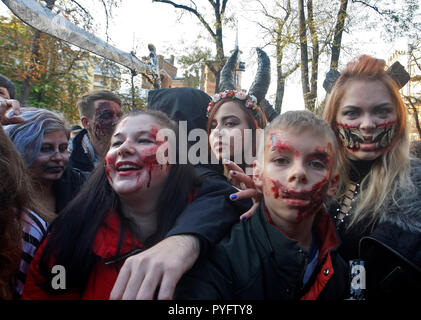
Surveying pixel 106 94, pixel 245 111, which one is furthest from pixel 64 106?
pixel 245 111

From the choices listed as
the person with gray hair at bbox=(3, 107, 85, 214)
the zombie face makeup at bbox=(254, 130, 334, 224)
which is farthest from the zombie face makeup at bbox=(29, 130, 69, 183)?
the zombie face makeup at bbox=(254, 130, 334, 224)

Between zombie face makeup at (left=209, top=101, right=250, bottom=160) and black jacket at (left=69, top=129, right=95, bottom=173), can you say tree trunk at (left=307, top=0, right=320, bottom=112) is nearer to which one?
zombie face makeup at (left=209, top=101, right=250, bottom=160)

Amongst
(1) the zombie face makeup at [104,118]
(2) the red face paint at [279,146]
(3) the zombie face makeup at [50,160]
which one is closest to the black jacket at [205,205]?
(2) the red face paint at [279,146]

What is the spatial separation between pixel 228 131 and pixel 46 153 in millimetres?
1425

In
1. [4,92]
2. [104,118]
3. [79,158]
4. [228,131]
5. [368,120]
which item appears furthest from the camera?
[104,118]

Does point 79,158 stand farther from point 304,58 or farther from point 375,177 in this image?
point 304,58

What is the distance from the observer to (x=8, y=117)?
6.40 ft

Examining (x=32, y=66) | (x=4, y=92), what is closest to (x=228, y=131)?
(x=4, y=92)

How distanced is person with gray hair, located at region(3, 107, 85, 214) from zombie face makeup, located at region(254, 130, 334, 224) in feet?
5.46

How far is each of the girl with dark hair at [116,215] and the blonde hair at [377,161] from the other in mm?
956

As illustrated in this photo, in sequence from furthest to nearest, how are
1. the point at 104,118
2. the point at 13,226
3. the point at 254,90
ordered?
the point at 104,118
the point at 254,90
the point at 13,226

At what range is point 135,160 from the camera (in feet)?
4.97

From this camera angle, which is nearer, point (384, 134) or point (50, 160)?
point (384, 134)
